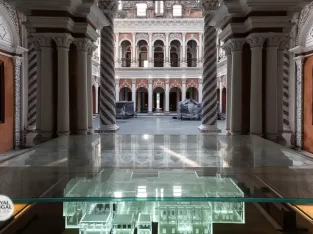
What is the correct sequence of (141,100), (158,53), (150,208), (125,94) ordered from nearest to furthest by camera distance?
(150,208) < (125,94) < (141,100) < (158,53)

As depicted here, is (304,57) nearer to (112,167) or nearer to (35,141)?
(35,141)

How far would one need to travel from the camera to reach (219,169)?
6.45 feet

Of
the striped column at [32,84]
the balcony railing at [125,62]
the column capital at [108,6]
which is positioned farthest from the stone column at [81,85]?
the balcony railing at [125,62]

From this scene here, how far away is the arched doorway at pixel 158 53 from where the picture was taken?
33281 millimetres

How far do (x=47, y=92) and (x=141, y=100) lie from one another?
99.5ft

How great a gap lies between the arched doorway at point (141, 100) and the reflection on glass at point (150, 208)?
3160 centimetres

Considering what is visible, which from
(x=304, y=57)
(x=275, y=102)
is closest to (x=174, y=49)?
(x=304, y=57)

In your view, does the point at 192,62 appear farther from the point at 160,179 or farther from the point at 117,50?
the point at 160,179

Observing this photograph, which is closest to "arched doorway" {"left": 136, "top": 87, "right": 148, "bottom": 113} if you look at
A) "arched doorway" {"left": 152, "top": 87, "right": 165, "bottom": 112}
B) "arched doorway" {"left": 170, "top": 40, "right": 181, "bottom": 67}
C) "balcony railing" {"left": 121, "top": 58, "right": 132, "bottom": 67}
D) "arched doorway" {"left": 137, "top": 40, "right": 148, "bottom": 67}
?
"arched doorway" {"left": 152, "top": 87, "right": 165, "bottom": 112}

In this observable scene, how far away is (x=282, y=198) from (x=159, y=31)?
30968mm

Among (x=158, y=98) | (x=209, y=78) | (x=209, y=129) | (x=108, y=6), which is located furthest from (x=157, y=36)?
(x=209, y=129)

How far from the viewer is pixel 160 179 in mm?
1727

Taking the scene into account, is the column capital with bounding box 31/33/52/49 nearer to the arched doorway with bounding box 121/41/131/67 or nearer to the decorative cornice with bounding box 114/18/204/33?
the decorative cornice with bounding box 114/18/204/33

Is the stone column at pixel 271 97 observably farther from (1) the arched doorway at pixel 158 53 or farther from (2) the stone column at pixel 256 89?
(1) the arched doorway at pixel 158 53
